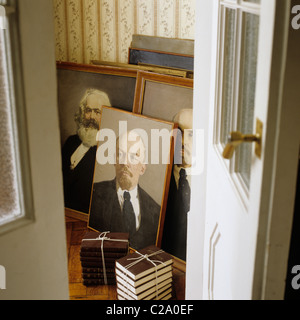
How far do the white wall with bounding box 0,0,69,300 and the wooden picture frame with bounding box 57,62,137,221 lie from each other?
5.69ft

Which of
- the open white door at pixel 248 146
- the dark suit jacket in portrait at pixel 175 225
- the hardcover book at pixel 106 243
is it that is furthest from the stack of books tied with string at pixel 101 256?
the open white door at pixel 248 146

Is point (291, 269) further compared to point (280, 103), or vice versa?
point (291, 269)

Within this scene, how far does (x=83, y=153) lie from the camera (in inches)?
107

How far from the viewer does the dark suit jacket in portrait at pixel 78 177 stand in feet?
8.81

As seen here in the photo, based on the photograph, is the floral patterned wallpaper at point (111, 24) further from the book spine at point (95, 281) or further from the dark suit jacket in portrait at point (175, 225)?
the book spine at point (95, 281)

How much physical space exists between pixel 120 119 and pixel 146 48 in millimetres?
492

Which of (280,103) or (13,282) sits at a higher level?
(280,103)

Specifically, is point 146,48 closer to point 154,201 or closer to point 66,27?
point 66,27

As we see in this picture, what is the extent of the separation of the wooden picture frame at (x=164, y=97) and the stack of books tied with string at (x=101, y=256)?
31 cm

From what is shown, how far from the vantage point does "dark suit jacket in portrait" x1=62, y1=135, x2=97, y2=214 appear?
2.69 meters

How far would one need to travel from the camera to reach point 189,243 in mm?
1737

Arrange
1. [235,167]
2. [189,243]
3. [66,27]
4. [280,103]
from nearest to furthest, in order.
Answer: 1. [280,103]
2. [235,167]
3. [189,243]
4. [66,27]

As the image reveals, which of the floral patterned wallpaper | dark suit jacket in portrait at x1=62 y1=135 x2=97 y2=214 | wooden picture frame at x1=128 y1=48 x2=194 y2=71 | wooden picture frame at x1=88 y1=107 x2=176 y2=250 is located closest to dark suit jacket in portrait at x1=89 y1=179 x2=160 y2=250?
wooden picture frame at x1=88 y1=107 x2=176 y2=250

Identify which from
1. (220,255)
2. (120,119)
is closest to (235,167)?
(220,255)
